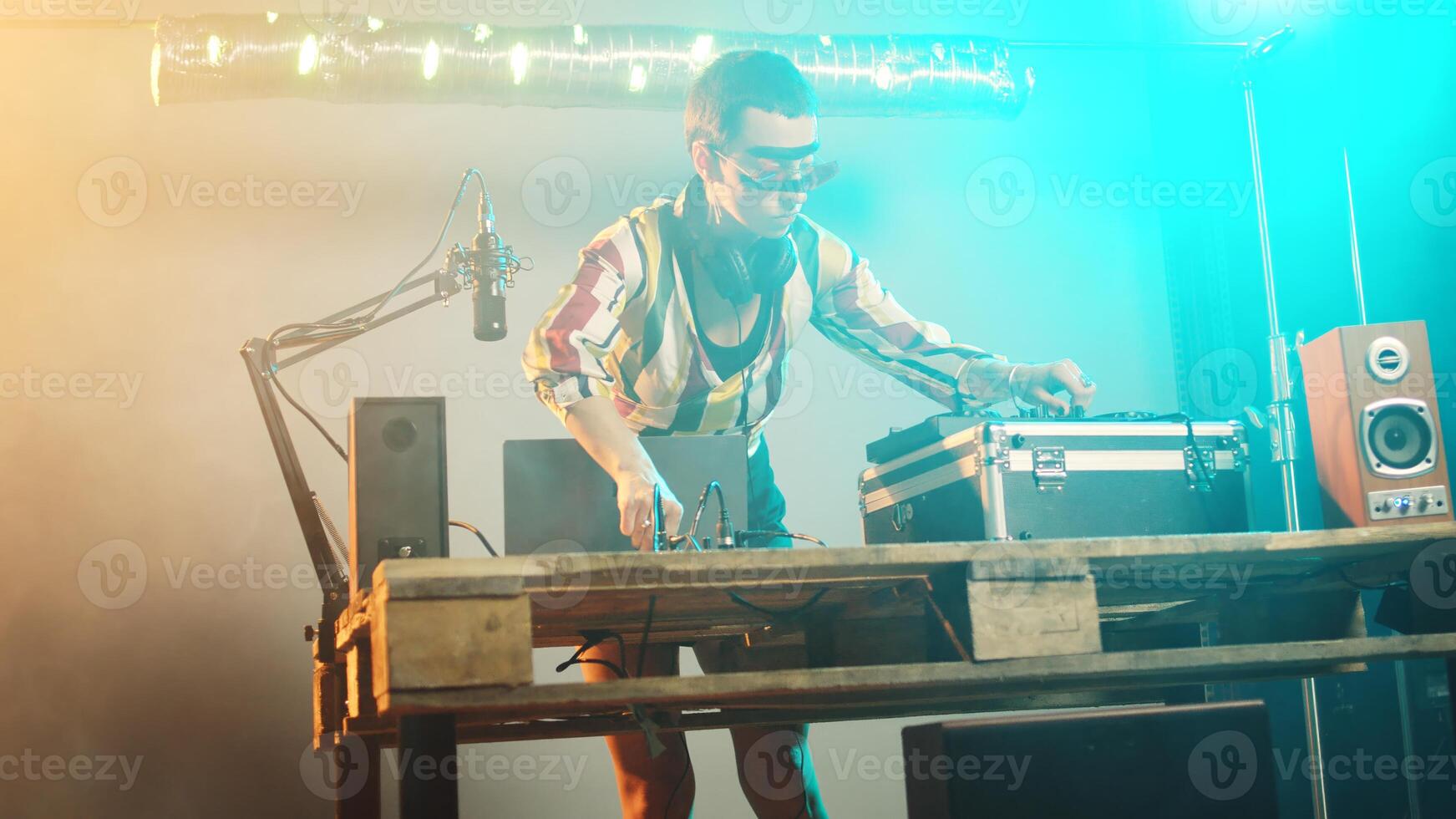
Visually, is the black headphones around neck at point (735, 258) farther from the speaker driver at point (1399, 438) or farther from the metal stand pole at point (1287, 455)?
the metal stand pole at point (1287, 455)

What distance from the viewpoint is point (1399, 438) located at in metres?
1.92

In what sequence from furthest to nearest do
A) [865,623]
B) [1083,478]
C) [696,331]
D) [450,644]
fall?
[696,331] < [1083,478] < [865,623] < [450,644]

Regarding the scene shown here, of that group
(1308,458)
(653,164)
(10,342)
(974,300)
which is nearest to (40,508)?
(10,342)

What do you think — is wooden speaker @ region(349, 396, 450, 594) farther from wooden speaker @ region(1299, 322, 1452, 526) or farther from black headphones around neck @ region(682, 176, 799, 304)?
wooden speaker @ region(1299, 322, 1452, 526)

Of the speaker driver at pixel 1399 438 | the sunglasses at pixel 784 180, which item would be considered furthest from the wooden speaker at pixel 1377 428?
the sunglasses at pixel 784 180

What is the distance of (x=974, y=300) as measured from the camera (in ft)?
15.0

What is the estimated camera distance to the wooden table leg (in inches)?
53.2

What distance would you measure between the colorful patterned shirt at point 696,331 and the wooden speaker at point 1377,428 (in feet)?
2.41

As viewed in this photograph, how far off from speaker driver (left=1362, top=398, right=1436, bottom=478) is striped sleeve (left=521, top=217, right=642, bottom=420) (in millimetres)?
1249

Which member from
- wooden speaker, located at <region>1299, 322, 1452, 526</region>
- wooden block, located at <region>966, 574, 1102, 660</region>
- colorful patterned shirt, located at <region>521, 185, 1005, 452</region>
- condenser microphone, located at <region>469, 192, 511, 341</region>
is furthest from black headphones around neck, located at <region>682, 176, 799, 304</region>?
wooden block, located at <region>966, 574, 1102, 660</region>

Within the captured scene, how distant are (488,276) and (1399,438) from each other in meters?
1.74

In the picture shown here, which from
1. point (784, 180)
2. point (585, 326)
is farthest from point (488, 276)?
point (784, 180)

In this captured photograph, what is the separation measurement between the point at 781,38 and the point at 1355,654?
2.95 meters

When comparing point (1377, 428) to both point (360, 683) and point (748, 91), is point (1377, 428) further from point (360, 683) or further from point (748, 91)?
point (360, 683)
